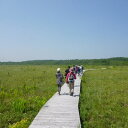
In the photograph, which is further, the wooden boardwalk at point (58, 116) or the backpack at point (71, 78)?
the backpack at point (71, 78)

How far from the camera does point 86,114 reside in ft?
33.1

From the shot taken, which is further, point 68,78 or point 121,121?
point 68,78

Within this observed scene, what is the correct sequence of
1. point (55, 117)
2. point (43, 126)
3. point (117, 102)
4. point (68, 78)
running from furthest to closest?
1. point (68, 78)
2. point (117, 102)
3. point (55, 117)
4. point (43, 126)

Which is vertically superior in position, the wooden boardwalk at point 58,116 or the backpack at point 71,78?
the backpack at point 71,78

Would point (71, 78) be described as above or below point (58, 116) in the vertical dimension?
above

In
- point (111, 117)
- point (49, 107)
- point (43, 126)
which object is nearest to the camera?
point (43, 126)

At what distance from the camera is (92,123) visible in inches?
348

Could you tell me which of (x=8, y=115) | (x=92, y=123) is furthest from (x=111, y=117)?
(x=8, y=115)

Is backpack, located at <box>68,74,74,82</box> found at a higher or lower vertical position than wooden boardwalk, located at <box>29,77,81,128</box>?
higher

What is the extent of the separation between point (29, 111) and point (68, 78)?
3.87m

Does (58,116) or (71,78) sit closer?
(58,116)

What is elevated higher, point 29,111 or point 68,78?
point 68,78

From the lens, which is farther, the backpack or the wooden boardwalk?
the backpack

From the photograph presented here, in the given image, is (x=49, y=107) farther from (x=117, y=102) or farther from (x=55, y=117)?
(x=117, y=102)
